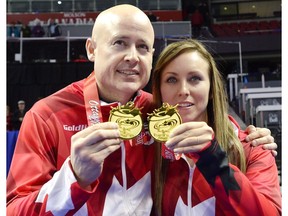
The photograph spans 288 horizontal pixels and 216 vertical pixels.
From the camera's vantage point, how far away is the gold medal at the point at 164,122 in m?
1.10

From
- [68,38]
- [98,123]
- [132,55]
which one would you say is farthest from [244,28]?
[98,123]

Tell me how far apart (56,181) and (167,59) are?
549 mm

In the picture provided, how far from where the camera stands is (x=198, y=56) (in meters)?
1.32

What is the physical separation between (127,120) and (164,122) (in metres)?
0.11

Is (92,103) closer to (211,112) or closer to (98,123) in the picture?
(98,123)

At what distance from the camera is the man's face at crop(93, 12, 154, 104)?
120cm

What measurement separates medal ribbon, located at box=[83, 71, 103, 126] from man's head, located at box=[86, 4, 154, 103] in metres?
0.08

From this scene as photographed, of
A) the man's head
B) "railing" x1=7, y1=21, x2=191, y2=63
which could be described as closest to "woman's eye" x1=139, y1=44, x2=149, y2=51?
the man's head

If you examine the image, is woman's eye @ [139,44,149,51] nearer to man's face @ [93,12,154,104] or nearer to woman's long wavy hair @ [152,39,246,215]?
man's face @ [93,12,154,104]

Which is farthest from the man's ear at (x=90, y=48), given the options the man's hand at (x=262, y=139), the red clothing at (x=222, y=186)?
the man's hand at (x=262, y=139)

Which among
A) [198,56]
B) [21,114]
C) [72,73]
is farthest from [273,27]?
[198,56]

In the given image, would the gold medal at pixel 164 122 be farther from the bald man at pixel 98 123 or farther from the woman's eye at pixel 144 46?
the woman's eye at pixel 144 46

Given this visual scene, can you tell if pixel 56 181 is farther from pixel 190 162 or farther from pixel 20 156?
pixel 190 162

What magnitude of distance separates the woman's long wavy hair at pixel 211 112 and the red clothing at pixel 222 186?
38 millimetres
